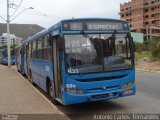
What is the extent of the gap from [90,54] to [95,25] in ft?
3.06

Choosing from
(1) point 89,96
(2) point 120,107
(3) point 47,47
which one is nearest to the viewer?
(1) point 89,96

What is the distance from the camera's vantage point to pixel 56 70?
1060cm

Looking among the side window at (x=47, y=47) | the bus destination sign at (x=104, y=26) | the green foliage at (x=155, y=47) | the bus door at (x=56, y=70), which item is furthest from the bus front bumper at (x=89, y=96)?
the green foliage at (x=155, y=47)

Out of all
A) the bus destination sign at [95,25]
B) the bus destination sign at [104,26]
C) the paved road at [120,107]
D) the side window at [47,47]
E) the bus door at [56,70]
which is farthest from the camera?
the side window at [47,47]

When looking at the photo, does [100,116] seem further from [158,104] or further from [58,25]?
[58,25]

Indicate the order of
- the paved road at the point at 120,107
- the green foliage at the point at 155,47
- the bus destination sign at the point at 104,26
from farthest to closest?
1. the green foliage at the point at 155,47
2. the paved road at the point at 120,107
3. the bus destination sign at the point at 104,26

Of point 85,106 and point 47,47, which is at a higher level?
point 47,47

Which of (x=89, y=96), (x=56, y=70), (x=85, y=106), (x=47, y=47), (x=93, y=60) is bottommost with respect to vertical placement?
(x=85, y=106)

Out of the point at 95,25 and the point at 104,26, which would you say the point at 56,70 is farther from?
the point at 104,26

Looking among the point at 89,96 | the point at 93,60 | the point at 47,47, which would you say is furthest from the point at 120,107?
the point at 47,47

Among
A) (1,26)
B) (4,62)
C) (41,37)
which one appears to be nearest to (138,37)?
(1,26)

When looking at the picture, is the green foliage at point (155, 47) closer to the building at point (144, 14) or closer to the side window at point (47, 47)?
the side window at point (47, 47)

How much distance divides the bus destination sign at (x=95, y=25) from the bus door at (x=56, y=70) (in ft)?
2.91

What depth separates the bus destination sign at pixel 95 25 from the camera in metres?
9.59
